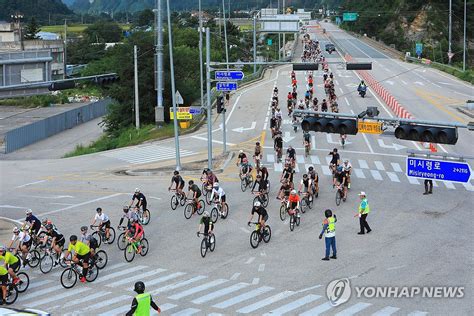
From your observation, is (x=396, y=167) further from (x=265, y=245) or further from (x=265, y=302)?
(x=265, y=302)

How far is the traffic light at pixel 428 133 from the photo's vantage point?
27.7 metres

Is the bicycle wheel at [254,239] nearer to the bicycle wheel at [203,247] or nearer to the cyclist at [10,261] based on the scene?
the bicycle wheel at [203,247]

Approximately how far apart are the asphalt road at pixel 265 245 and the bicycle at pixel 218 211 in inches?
14.3

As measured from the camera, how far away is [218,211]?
29.5 meters

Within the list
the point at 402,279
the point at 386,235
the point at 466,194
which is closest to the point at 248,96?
the point at 466,194

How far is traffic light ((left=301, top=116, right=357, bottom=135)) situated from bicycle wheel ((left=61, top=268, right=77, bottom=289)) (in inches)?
510

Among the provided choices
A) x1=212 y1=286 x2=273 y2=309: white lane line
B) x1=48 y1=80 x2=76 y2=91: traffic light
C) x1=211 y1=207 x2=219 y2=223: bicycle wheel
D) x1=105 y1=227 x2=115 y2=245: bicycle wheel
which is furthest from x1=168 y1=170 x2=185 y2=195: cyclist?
x1=212 y1=286 x2=273 y2=309: white lane line

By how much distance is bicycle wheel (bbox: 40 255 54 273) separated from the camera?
2399 centimetres

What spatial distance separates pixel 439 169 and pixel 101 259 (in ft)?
38.9

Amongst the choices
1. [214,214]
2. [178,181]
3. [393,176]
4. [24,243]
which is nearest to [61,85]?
[178,181]

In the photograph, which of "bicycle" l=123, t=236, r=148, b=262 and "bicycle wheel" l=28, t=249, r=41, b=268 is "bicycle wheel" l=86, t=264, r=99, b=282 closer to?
"bicycle" l=123, t=236, r=148, b=262

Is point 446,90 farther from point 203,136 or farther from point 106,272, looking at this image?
point 106,272

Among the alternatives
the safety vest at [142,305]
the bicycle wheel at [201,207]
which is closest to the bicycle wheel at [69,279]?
the safety vest at [142,305]

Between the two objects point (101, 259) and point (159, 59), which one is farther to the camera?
point (159, 59)
